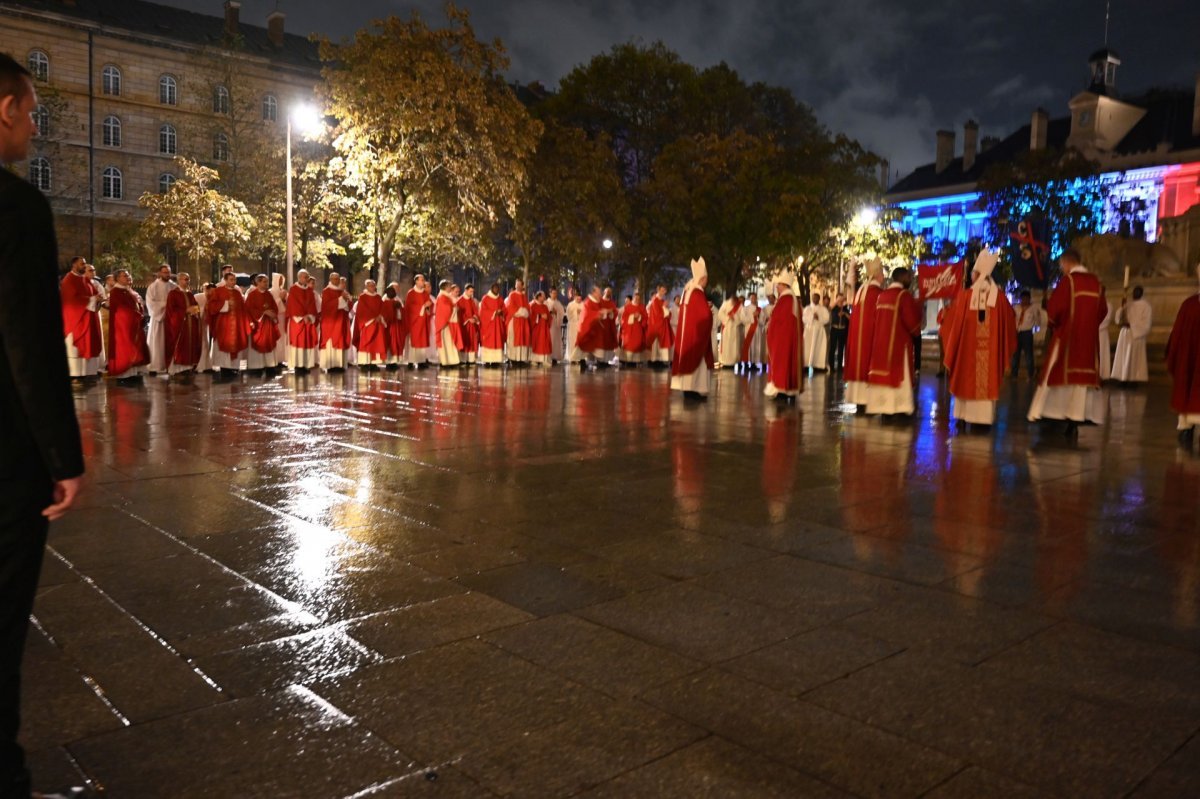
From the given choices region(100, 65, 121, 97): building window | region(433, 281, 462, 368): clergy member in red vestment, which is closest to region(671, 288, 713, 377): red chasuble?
region(433, 281, 462, 368): clergy member in red vestment

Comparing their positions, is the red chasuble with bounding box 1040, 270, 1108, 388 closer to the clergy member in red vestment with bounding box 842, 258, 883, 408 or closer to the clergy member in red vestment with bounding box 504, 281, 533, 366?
the clergy member in red vestment with bounding box 842, 258, 883, 408

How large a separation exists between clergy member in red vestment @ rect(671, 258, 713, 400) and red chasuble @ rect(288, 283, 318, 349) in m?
8.77

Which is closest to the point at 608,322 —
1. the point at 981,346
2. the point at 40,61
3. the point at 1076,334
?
the point at 981,346

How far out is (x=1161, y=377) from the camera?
23.5 metres

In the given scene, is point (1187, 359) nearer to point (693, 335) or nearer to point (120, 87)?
→ point (693, 335)

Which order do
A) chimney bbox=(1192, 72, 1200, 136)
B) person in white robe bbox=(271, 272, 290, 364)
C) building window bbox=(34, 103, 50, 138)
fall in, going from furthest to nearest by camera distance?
chimney bbox=(1192, 72, 1200, 136) < building window bbox=(34, 103, 50, 138) < person in white robe bbox=(271, 272, 290, 364)

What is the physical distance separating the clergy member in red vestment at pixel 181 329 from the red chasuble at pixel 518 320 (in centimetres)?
833

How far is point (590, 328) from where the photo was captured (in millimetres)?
25531

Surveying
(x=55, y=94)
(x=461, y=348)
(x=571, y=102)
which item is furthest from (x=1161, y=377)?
(x=55, y=94)

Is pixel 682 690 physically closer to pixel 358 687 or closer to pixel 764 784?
pixel 764 784

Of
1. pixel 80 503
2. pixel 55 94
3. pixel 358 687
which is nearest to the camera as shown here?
pixel 358 687

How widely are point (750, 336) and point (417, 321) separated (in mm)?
8266

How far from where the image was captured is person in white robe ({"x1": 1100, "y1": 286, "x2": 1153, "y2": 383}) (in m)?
21.0

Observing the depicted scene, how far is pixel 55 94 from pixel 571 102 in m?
18.8
